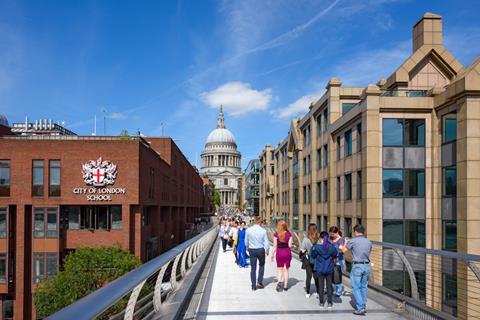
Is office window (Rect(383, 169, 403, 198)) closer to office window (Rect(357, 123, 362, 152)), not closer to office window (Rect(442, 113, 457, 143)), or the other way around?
office window (Rect(357, 123, 362, 152))

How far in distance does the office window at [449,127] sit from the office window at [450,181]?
4.89 ft

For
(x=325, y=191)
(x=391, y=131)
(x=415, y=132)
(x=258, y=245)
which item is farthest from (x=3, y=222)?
(x=415, y=132)

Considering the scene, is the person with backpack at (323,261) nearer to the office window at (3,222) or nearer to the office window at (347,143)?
the office window at (347,143)

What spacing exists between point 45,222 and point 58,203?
1694 mm

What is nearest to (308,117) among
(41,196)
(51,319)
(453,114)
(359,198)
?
(359,198)

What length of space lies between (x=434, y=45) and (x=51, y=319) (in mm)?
28889

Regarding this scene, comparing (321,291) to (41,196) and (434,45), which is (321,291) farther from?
(41,196)

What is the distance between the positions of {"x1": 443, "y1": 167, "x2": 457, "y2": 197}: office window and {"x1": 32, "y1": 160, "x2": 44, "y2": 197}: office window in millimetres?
28325

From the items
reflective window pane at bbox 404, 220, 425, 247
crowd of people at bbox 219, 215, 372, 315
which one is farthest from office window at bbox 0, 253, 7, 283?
crowd of people at bbox 219, 215, 372, 315

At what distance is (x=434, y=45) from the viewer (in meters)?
27.3

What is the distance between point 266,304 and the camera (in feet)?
30.5

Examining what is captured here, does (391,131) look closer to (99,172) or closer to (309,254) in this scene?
(309,254)

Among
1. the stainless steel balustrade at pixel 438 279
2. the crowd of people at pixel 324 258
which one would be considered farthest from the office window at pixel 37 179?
the crowd of people at pixel 324 258

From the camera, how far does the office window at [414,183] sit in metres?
23.7
